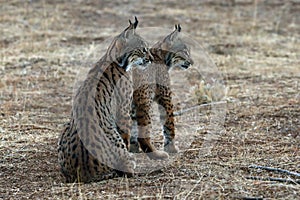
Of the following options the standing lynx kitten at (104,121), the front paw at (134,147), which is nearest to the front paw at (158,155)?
the front paw at (134,147)

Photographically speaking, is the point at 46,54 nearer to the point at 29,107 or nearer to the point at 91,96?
the point at 29,107

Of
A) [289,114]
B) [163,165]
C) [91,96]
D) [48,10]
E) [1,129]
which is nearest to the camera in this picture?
[91,96]

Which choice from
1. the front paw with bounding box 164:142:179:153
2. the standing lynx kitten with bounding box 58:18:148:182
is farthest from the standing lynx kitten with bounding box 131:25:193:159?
the standing lynx kitten with bounding box 58:18:148:182

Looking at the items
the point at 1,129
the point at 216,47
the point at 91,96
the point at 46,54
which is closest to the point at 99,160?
the point at 91,96

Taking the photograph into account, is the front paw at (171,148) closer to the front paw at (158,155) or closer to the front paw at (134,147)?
the front paw at (158,155)

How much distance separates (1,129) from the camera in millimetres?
8539

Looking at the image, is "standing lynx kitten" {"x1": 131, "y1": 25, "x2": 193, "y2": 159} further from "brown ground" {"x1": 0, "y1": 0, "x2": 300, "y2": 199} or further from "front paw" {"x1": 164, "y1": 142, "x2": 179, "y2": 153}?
"brown ground" {"x1": 0, "y1": 0, "x2": 300, "y2": 199}

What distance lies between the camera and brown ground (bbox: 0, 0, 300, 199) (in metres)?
6.09

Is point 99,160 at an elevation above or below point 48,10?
below

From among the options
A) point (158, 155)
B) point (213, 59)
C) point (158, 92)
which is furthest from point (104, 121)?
point (213, 59)

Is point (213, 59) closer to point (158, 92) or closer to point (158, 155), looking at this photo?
point (158, 92)

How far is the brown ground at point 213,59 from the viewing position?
6086 millimetres

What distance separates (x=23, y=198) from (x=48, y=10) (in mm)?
11724

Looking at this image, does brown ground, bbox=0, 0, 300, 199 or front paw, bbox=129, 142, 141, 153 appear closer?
brown ground, bbox=0, 0, 300, 199
